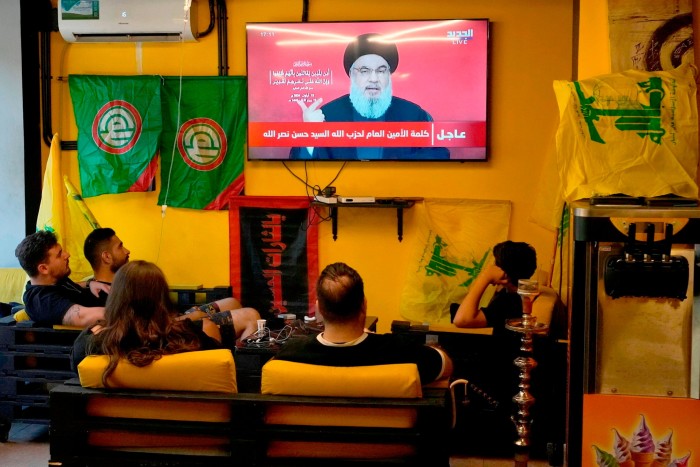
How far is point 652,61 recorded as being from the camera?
11.1ft

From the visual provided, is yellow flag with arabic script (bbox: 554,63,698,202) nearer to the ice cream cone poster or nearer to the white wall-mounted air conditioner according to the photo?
the ice cream cone poster

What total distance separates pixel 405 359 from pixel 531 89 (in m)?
2.88

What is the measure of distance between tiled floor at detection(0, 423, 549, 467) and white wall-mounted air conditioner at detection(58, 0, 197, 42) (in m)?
2.57

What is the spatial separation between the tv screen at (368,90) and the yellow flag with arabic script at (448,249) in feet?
1.11

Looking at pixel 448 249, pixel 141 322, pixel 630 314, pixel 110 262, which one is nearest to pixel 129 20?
pixel 110 262

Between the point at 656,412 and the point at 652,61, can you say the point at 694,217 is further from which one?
the point at 652,61

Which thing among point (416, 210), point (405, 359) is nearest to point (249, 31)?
point (416, 210)

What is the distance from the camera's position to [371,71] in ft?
17.5

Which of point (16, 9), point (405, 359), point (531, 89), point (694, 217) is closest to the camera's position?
point (694, 217)

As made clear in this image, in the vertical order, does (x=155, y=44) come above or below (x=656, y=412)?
above

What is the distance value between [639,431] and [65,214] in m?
3.98

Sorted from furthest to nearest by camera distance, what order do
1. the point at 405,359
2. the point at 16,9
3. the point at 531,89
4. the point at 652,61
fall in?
the point at 16,9 → the point at 531,89 → the point at 652,61 → the point at 405,359

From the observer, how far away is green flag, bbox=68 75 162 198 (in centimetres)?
564

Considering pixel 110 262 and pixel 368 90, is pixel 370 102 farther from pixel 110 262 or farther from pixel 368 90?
pixel 110 262
